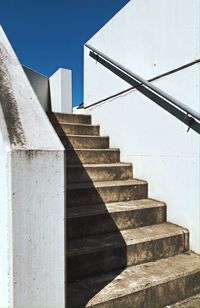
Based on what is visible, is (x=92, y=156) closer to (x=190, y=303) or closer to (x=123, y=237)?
(x=123, y=237)

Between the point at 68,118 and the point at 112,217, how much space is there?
74.8 inches

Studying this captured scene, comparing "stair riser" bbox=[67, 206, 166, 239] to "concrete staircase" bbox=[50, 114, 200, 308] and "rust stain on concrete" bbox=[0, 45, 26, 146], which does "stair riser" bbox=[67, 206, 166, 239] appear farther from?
"rust stain on concrete" bbox=[0, 45, 26, 146]

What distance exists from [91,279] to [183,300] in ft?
2.25

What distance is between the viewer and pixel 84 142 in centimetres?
320

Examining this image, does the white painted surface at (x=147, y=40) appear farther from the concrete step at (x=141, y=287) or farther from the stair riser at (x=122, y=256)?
the concrete step at (x=141, y=287)

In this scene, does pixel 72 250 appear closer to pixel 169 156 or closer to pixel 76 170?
pixel 76 170

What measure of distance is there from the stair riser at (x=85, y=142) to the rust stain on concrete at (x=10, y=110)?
1566mm

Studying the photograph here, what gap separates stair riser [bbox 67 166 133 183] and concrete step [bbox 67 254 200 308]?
3.43 feet

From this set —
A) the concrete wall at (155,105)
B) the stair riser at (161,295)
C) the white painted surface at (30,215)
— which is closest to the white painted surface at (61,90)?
the concrete wall at (155,105)

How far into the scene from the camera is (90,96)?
4039 millimetres

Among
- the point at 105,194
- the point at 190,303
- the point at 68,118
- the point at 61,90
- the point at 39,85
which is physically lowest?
the point at 190,303

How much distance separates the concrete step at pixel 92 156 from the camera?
2842 millimetres

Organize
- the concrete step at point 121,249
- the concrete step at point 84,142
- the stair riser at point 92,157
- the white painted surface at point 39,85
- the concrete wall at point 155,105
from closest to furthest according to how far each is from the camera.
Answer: the concrete step at point 121,249
the concrete wall at point 155,105
the stair riser at point 92,157
the concrete step at point 84,142
the white painted surface at point 39,85

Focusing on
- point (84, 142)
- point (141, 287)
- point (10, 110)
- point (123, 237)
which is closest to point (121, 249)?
point (123, 237)
